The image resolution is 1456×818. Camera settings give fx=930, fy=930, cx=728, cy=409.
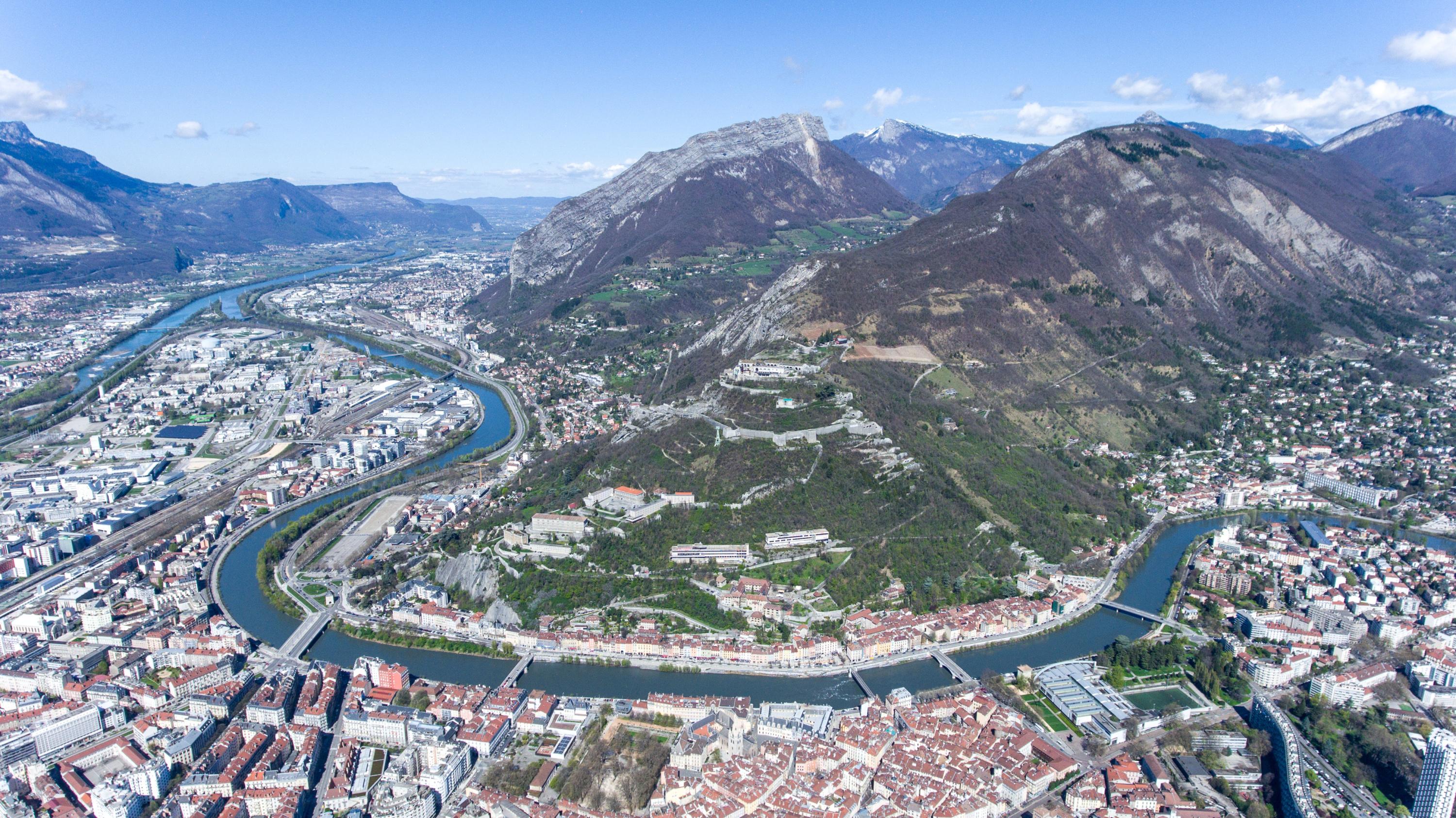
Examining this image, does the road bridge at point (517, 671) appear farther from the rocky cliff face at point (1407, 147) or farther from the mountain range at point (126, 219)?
the rocky cliff face at point (1407, 147)

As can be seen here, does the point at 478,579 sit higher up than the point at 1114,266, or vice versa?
the point at 1114,266

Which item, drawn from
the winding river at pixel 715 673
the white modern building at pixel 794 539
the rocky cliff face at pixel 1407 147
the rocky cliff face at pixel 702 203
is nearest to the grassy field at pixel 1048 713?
the winding river at pixel 715 673

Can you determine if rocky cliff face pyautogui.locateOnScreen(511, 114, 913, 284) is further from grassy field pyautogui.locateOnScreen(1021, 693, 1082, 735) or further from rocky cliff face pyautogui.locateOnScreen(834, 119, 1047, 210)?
grassy field pyautogui.locateOnScreen(1021, 693, 1082, 735)

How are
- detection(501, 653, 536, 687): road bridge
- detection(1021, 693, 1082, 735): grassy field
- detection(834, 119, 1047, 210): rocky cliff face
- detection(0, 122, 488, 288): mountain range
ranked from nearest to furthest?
detection(1021, 693, 1082, 735): grassy field
detection(501, 653, 536, 687): road bridge
detection(0, 122, 488, 288): mountain range
detection(834, 119, 1047, 210): rocky cliff face

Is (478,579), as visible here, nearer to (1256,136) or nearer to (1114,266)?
(1114,266)

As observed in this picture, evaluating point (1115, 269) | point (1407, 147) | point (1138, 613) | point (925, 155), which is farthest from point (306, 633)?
point (925, 155)

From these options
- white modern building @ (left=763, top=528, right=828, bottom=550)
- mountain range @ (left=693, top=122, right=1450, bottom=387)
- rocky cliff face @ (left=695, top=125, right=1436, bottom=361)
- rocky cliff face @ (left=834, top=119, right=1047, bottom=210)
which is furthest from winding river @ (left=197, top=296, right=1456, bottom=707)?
rocky cliff face @ (left=834, top=119, right=1047, bottom=210)
